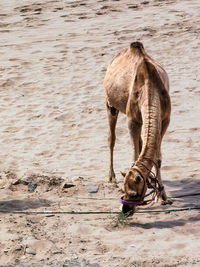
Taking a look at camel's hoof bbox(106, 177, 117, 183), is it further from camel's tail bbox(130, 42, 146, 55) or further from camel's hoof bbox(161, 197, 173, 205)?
camel's tail bbox(130, 42, 146, 55)

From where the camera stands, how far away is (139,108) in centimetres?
834

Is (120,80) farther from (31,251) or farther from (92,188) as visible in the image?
(31,251)

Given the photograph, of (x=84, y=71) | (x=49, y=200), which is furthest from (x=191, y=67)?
(x=49, y=200)

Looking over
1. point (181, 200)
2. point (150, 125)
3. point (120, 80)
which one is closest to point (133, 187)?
point (150, 125)

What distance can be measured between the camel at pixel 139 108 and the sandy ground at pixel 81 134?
1.68 feet

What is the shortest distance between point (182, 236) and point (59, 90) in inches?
258

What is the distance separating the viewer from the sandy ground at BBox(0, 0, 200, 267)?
743cm

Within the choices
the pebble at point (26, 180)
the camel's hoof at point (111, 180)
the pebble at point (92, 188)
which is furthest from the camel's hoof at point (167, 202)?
the pebble at point (26, 180)

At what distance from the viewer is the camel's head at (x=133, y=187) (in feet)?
23.9

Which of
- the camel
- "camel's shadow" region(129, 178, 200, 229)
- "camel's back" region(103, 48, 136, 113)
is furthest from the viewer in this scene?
"camel's back" region(103, 48, 136, 113)

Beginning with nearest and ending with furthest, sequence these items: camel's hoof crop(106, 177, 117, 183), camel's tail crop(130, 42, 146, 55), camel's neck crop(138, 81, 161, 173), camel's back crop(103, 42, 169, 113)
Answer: camel's neck crop(138, 81, 161, 173) → camel's back crop(103, 42, 169, 113) → camel's tail crop(130, 42, 146, 55) → camel's hoof crop(106, 177, 117, 183)

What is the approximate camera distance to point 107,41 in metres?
16.2

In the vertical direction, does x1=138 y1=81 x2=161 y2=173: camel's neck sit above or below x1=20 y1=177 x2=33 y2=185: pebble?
above

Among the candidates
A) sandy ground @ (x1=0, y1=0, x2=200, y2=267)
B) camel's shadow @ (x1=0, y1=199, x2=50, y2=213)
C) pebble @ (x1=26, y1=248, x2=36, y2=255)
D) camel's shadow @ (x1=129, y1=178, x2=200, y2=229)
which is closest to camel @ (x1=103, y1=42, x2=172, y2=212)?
camel's shadow @ (x1=129, y1=178, x2=200, y2=229)
